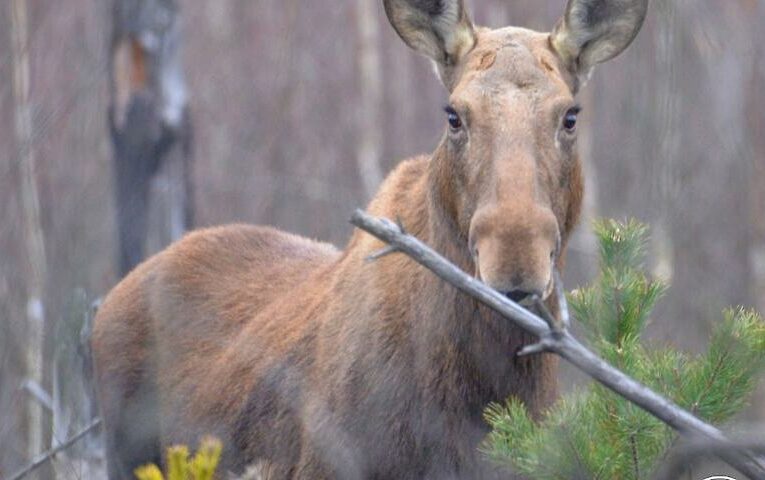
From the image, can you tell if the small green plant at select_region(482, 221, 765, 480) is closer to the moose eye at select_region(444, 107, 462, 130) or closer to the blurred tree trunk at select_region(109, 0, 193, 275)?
the moose eye at select_region(444, 107, 462, 130)

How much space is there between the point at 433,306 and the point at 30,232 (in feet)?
25.8

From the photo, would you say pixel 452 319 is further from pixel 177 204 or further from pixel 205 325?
pixel 177 204

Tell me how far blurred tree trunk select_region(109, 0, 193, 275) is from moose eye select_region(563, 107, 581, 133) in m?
6.21

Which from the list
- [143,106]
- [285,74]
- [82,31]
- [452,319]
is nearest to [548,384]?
[452,319]

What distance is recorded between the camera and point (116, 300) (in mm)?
7055

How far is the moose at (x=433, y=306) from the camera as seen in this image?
4.76 m

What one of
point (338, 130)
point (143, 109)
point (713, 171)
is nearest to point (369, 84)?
point (338, 130)

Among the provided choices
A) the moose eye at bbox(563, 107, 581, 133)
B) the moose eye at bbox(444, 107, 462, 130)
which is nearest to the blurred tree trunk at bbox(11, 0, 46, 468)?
the moose eye at bbox(444, 107, 462, 130)

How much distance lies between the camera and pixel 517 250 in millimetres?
4359

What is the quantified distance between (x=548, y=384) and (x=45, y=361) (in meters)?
6.29

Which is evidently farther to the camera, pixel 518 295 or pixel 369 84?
pixel 369 84

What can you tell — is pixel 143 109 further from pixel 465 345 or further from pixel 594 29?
pixel 465 345

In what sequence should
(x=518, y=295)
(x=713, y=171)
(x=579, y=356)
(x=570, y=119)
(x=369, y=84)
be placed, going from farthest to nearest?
(x=369, y=84)
(x=713, y=171)
(x=570, y=119)
(x=518, y=295)
(x=579, y=356)

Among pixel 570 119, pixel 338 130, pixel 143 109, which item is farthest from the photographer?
pixel 338 130
